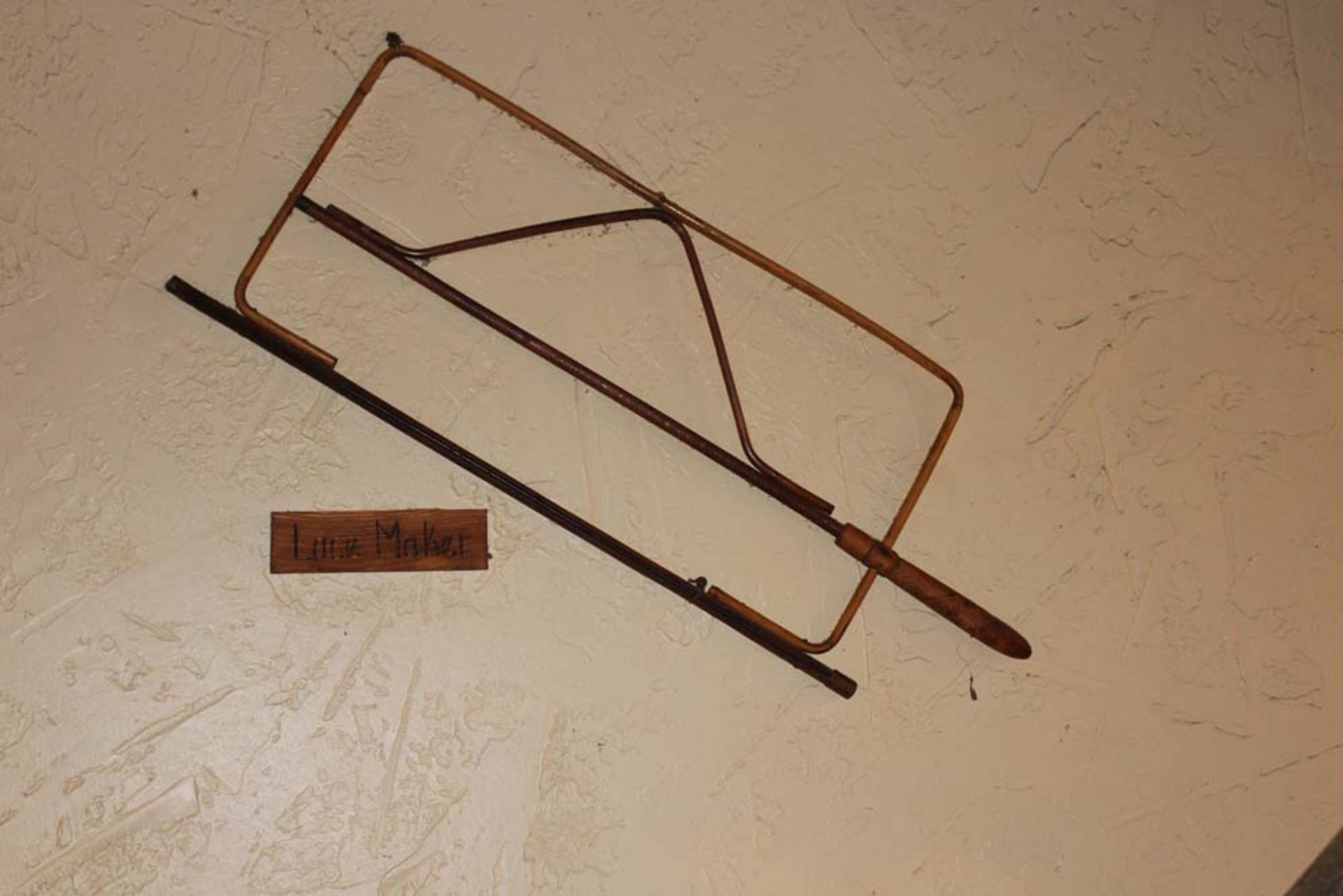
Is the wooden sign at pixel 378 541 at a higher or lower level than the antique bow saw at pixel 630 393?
lower

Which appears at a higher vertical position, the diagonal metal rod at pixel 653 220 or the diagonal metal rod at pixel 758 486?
the diagonal metal rod at pixel 653 220

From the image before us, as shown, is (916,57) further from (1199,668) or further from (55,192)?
(55,192)

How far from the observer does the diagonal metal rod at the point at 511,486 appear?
1188 millimetres

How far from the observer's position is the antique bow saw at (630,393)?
3.93 ft

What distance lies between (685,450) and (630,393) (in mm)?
88

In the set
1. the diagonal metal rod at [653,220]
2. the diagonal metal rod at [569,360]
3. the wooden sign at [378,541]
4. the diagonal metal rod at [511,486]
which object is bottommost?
the wooden sign at [378,541]

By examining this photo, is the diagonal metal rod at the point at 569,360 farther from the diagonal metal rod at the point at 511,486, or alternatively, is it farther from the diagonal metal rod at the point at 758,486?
the diagonal metal rod at the point at 511,486

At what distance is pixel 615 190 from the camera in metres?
1.33

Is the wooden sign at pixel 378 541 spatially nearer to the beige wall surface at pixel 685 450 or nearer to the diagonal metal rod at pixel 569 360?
the beige wall surface at pixel 685 450

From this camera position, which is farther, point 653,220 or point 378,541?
point 653,220

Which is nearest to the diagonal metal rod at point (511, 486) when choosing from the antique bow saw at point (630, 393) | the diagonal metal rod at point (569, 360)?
the antique bow saw at point (630, 393)

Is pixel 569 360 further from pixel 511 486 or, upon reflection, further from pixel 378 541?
pixel 378 541

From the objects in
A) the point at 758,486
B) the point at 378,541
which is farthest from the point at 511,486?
the point at 758,486

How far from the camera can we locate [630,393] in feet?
4.24
